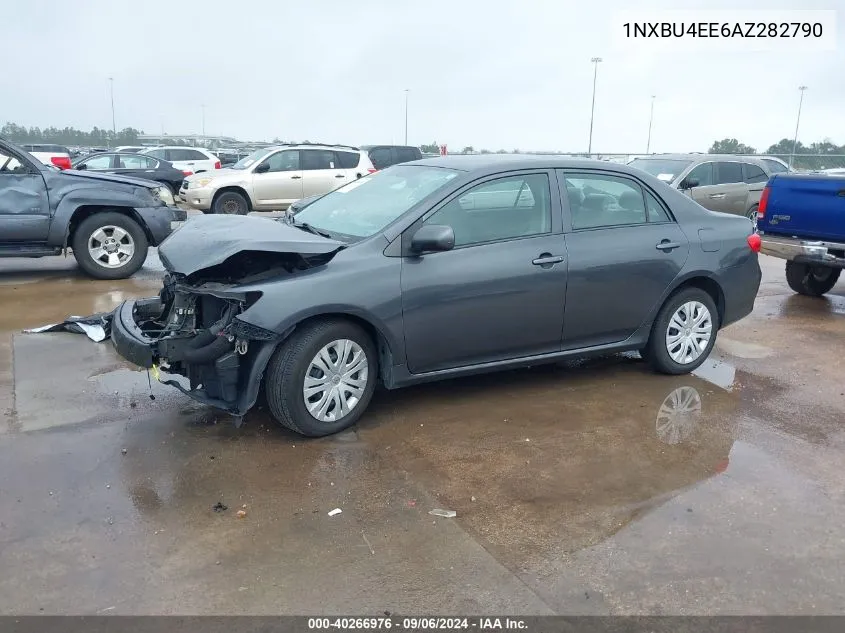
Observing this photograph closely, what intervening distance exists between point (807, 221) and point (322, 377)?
6.59 meters

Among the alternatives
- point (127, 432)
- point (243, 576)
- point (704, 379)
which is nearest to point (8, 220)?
point (127, 432)

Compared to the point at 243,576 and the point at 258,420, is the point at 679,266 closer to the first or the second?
the point at 258,420

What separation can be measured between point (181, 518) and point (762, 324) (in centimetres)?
637

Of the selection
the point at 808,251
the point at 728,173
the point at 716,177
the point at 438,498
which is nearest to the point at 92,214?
the point at 438,498

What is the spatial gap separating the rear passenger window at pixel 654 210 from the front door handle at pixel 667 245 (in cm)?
20

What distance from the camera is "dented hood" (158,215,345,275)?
4199mm

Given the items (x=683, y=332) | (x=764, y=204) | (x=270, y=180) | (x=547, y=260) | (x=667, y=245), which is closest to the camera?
(x=547, y=260)

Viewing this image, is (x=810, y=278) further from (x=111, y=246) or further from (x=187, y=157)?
(x=187, y=157)

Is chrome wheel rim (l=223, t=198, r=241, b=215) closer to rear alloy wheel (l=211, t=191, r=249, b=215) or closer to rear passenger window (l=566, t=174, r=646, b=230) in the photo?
rear alloy wheel (l=211, t=191, r=249, b=215)

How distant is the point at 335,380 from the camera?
4.40 meters

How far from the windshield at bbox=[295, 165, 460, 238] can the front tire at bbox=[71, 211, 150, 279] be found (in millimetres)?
4309

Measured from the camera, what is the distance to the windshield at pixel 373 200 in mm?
4840

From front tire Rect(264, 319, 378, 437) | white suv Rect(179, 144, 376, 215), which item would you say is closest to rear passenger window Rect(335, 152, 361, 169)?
white suv Rect(179, 144, 376, 215)
